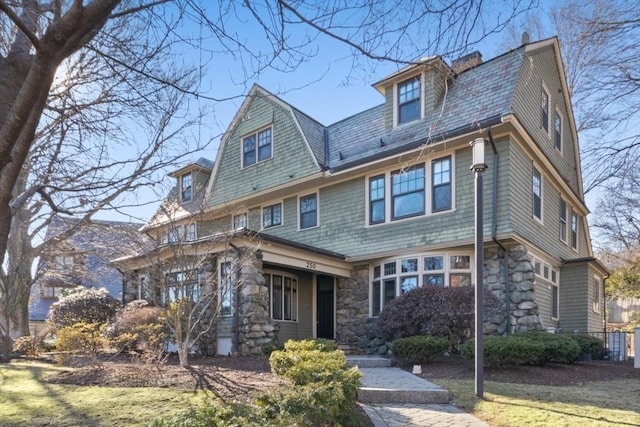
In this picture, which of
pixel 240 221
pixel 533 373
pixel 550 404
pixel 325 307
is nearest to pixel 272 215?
pixel 240 221

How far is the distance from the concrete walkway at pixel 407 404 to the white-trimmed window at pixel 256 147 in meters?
9.58

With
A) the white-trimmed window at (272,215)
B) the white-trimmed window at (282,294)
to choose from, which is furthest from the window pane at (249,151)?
the white-trimmed window at (282,294)

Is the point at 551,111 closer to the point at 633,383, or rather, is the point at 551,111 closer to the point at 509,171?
the point at 509,171

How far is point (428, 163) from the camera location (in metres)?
12.2

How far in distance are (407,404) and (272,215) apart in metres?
10.3

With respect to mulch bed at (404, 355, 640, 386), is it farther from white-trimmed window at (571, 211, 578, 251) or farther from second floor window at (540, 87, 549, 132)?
second floor window at (540, 87, 549, 132)

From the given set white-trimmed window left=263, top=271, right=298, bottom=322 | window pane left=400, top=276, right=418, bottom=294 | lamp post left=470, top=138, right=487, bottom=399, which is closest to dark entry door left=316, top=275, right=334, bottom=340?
white-trimmed window left=263, top=271, right=298, bottom=322

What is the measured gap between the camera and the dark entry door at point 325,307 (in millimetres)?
14555

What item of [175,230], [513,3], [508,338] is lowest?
[508,338]

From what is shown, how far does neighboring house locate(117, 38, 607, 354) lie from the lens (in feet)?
35.8

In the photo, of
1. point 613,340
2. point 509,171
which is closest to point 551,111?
point 509,171

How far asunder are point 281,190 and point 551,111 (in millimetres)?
8724

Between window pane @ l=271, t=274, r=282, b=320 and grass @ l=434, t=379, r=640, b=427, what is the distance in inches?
265

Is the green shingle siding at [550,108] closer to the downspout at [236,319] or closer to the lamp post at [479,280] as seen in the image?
the lamp post at [479,280]
